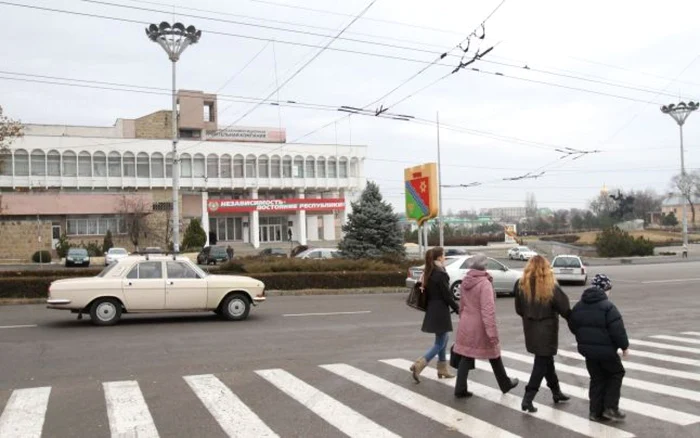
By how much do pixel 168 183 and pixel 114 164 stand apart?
6.48 m

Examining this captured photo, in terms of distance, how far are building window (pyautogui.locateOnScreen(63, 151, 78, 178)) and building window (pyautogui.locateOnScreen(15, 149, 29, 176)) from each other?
12.7ft

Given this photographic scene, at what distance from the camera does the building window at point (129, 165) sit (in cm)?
7500

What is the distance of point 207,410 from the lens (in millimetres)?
6863

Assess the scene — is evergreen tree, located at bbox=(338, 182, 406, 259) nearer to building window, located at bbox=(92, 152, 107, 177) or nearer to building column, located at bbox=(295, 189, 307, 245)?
building column, located at bbox=(295, 189, 307, 245)

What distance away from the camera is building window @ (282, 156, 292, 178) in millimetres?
82938

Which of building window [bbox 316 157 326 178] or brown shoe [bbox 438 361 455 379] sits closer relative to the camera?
brown shoe [bbox 438 361 455 379]

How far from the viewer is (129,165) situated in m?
75.2

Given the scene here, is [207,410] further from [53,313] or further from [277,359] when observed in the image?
[53,313]

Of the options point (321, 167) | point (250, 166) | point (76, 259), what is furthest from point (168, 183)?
point (76, 259)

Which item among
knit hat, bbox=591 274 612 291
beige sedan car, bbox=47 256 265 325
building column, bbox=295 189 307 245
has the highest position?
building column, bbox=295 189 307 245

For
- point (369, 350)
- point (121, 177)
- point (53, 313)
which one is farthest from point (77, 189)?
point (369, 350)

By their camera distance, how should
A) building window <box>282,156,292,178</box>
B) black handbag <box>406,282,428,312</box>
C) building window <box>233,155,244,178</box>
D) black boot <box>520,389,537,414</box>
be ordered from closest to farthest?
black boot <box>520,389,537,414</box> < black handbag <box>406,282,428,312</box> < building window <box>233,155,244,178</box> < building window <box>282,156,292,178</box>

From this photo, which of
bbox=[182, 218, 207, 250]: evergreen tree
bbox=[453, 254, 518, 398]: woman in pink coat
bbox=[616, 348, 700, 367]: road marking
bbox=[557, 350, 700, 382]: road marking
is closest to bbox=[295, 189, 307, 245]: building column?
bbox=[182, 218, 207, 250]: evergreen tree

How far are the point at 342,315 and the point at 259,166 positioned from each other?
220 feet
